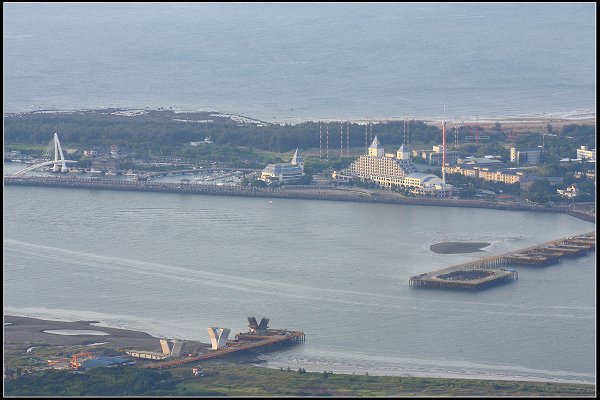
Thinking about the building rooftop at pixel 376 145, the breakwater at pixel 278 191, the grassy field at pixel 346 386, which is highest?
the building rooftop at pixel 376 145

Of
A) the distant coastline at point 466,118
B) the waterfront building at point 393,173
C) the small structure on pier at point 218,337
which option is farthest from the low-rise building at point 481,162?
the small structure on pier at point 218,337

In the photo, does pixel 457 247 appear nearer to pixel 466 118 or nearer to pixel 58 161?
pixel 58 161

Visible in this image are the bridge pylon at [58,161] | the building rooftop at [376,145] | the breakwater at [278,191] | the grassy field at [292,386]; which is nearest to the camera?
the grassy field at [292,386]

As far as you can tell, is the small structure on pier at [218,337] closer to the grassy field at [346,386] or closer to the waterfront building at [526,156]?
the grassy field at [346,386]

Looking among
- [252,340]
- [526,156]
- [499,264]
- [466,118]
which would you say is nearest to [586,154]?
[526,156]

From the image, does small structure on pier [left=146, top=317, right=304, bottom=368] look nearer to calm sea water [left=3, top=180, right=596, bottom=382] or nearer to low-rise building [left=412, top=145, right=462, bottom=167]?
calm sea water [left=3, top=180, right=596, bottom=382]
